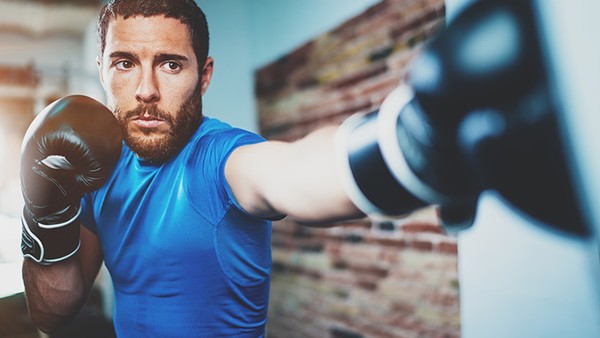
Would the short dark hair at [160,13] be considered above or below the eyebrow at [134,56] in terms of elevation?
above

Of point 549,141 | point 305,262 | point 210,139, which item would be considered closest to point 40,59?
point 305,262

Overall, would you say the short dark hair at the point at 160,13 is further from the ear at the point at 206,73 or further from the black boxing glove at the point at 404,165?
the black boxing glove at the point at 404,165

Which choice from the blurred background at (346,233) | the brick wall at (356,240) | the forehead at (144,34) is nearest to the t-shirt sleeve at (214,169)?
the forehead at (144,34)

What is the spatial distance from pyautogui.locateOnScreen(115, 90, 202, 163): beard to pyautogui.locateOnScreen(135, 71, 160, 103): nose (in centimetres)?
1

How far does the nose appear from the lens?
84 cm

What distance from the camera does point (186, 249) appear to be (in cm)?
81

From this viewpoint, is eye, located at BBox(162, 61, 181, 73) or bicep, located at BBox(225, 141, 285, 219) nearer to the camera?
bicep, located at BBox(225, 141, 285, 219)

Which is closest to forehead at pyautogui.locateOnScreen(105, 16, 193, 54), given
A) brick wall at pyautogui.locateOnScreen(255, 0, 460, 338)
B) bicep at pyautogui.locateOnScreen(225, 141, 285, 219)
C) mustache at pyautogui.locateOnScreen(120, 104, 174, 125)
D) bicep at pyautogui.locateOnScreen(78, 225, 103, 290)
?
mustache at pyautogui.locateOnScreen(120, 104, 174, 125)

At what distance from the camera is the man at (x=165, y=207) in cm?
79

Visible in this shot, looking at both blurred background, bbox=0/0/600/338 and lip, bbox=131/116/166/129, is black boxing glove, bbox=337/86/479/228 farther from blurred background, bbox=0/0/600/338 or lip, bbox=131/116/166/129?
lip, bbox=131/116/166/129

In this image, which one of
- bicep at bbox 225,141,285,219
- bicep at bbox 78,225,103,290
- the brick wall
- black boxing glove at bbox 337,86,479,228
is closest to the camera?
black boxing glove at bbox 337,86,479,228

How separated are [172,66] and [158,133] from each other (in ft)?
0.43

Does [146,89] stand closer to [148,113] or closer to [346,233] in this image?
[148,113]

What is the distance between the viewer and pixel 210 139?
0.79 meters
